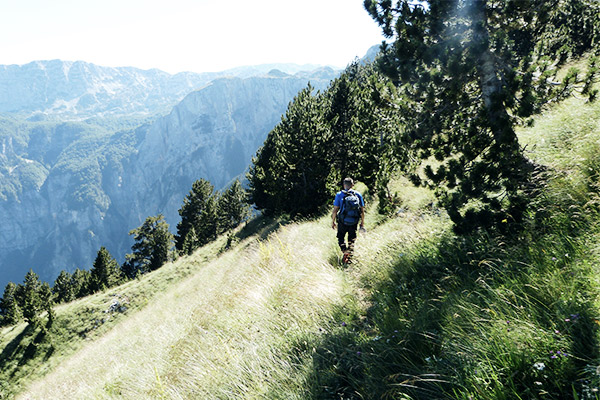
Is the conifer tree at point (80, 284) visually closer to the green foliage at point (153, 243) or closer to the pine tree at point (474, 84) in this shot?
the green foliage at point (153, 243)

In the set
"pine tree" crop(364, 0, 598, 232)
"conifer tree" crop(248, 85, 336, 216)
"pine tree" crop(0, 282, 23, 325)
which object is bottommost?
"pine tree" crop(0, 282, 23, 325)

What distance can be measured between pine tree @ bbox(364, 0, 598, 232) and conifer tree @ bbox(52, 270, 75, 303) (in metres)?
59.7

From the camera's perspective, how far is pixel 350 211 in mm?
7719

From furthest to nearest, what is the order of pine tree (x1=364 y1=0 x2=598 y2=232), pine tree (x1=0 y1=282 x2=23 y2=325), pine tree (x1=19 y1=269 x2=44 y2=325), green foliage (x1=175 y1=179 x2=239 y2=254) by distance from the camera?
green foliage (x1=175 y1=179 x2=239 y2=254), pine tree (x1=0 y1=282 x2=23 y2=325), pine tree (x1=19 y1=269 x2=44 y2=325), pine tree (x1=364 y1=0 x2=598 y2=232)

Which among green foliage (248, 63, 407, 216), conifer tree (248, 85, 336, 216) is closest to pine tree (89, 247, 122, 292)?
green foliage (248, 63, 407, 216)

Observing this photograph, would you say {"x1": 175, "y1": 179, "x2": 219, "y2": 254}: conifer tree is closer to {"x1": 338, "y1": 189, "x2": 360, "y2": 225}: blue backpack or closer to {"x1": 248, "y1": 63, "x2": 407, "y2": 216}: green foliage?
{"x1": 248, "y1": 63, "x2": 407, "y2": 216}: green foliage

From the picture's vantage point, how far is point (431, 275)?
4.01 metres

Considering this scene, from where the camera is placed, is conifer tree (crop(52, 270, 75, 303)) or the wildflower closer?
the wildflower

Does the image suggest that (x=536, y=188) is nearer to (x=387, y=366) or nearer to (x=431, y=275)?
(x=431, y=275)

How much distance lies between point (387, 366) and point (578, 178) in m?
3.54

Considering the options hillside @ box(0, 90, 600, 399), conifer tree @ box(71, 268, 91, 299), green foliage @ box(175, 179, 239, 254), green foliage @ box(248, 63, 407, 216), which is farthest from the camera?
green foliage @ box(175, 179, 239, 254)

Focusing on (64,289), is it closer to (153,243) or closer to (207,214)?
(153,243)

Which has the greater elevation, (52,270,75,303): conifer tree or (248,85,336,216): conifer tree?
(248,85,336,216): conifer tree

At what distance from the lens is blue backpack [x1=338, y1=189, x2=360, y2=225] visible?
771 cm
